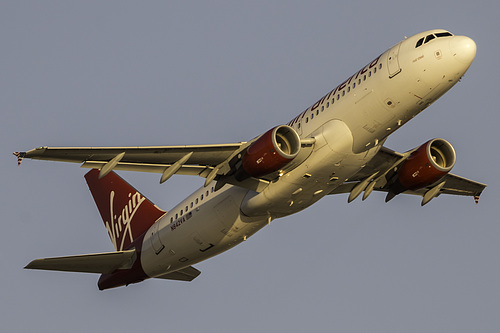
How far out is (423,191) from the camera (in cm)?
4822

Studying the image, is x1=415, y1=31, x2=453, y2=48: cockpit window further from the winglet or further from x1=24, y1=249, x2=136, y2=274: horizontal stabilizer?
x1=24, y1=249, x2=136, y2=274: horizontal stabilizer

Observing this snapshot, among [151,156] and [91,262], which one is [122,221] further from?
[151,156]

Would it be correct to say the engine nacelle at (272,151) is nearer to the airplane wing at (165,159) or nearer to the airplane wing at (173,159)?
the airplane wing at (173,159)

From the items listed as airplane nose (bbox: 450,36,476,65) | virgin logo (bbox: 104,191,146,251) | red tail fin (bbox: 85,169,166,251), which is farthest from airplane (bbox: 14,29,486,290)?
virgin logo (bbox: 104,191,146,251)

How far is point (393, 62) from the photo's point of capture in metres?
36.7

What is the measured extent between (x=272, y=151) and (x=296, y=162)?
1706 mm

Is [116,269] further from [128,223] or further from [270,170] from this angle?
[270,170]

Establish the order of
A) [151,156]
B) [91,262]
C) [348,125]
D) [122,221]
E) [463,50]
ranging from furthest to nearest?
[122,221] → [91,262] → [151,156] → [348,125] → [463,50]

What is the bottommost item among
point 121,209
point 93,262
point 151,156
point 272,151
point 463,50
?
point 93,262

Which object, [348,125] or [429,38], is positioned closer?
[429,38]

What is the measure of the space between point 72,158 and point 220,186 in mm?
7220

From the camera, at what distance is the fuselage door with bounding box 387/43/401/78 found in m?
36.4

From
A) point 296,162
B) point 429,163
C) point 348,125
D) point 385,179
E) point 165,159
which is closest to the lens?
point 348,125

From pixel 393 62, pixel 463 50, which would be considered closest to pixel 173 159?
pixel 393 62
